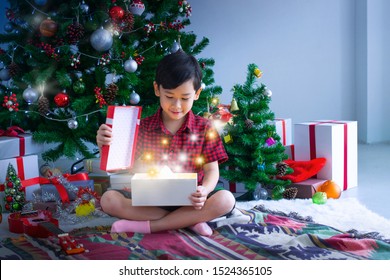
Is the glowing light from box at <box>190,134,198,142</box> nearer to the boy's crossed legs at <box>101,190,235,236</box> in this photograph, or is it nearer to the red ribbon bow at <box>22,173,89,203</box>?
the boy's crossed legs at <box>101,190,235,236</box>

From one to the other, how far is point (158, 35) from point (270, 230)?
1.03 meters

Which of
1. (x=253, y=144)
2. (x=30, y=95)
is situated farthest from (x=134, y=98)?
(x=253, y=144)

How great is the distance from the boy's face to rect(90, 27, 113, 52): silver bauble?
0.69 meters

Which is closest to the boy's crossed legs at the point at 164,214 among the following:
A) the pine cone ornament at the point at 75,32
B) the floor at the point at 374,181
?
the floor at the point at 374,181

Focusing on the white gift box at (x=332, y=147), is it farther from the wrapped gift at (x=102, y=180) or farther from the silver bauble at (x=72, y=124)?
the silver bauble at (x=72, y=124)

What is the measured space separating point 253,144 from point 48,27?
2.81ft

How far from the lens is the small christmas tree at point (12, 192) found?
1620 millimetres

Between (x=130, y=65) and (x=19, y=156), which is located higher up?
(x=130, y=65)

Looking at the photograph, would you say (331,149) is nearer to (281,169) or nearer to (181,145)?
(281,169)

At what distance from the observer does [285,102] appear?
324cm

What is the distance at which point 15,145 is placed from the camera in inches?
69.4

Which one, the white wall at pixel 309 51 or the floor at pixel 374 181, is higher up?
the white wall at pixel 309 51

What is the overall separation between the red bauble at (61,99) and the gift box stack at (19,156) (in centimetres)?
16
